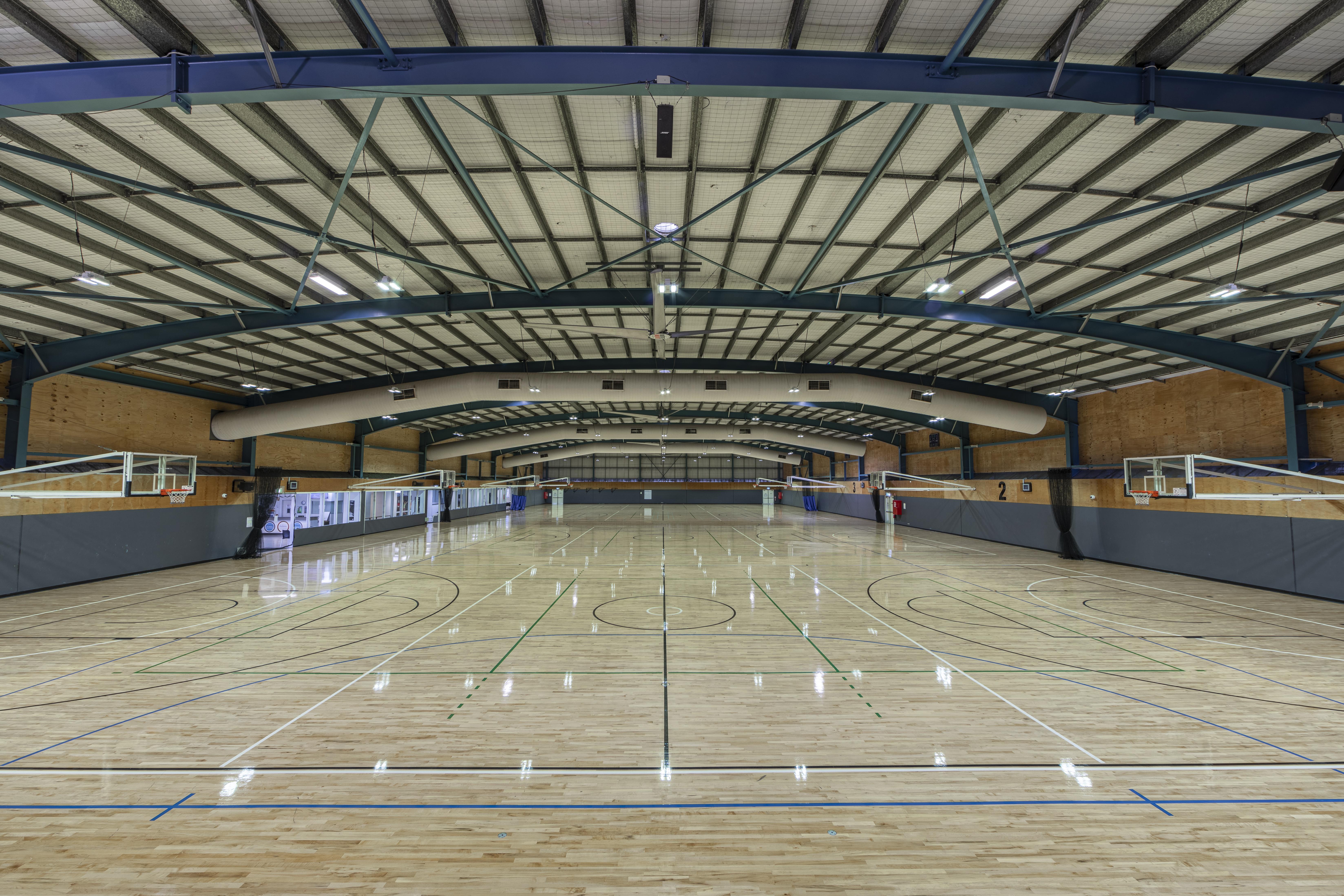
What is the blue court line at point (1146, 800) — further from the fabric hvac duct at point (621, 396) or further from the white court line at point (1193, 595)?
the fabric hvac duct at point (621, 396)

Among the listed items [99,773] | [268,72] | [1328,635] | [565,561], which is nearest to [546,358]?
A: [565,561]

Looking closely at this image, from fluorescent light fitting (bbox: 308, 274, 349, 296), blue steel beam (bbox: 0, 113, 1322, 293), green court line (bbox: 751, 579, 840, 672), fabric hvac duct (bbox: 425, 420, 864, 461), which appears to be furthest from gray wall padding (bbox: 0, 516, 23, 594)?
fabric hvac duct (bbox: 425, 420, 864, 461)

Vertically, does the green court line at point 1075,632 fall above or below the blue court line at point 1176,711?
below

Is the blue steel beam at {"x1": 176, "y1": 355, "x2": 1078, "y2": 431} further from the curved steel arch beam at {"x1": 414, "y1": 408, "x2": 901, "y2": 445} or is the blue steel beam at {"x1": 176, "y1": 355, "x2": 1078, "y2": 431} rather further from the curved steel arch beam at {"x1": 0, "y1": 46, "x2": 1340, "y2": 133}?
the curved steel arch beam at {"x1": 0, "y1": 46, "x2": 1340, "y2": 133}

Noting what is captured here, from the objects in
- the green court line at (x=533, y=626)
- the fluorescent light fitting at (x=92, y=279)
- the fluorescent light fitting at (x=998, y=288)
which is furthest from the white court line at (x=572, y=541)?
the fluorescent light fitting at (x=998, y=288)

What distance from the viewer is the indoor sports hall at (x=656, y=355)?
4984 mm

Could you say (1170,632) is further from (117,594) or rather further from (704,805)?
(117,594)

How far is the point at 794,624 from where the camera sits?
482 inches

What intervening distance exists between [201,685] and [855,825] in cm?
967

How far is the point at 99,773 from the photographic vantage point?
18.9 ft

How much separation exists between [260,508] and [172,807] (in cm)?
2192

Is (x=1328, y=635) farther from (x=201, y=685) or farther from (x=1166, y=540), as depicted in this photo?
(x=201, y=685)

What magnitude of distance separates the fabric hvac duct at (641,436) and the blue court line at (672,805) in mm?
33057

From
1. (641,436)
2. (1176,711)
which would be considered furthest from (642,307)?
(641,436)
